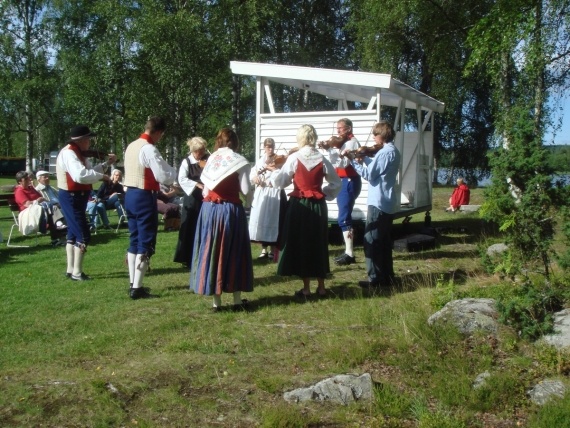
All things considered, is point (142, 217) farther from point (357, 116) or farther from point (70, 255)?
point (357, 116)

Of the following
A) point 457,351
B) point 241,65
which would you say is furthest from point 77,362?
point 241,65

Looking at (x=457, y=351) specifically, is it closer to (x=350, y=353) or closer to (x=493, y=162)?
(x=350, y=353)

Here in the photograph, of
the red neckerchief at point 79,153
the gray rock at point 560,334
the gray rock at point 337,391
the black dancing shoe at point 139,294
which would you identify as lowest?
the gray rock at point 337,391

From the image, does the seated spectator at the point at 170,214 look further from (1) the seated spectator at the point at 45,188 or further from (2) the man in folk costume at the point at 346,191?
(2) the man in folk costume at the point at 346,191

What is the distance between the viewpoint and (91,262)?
10109 millimetres

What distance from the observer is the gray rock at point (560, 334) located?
5.03 m

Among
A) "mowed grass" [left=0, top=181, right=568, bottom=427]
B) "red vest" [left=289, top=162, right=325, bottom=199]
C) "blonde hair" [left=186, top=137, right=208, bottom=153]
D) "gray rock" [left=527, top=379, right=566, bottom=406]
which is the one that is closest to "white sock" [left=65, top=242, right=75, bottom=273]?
"mowed grass" [left=0, top=181, right=568, bottom=427]

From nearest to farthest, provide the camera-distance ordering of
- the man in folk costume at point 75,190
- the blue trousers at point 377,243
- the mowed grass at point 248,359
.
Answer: the mowed grass at point 248,359, the blue trousers at point 377,243, the man in folk costume at point 75,190

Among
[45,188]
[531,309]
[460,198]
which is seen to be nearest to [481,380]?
[531,309]

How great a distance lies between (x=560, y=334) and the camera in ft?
16.7

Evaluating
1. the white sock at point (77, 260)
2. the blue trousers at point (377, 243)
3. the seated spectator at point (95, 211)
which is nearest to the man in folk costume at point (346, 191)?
the blue trousers at point (377, 243)

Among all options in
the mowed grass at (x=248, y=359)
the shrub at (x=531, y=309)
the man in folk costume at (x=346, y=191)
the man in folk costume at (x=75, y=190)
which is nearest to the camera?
the mowed grass at (x=248, y=359)

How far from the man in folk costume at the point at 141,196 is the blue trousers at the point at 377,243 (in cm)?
224

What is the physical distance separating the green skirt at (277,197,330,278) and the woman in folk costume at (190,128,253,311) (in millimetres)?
698
